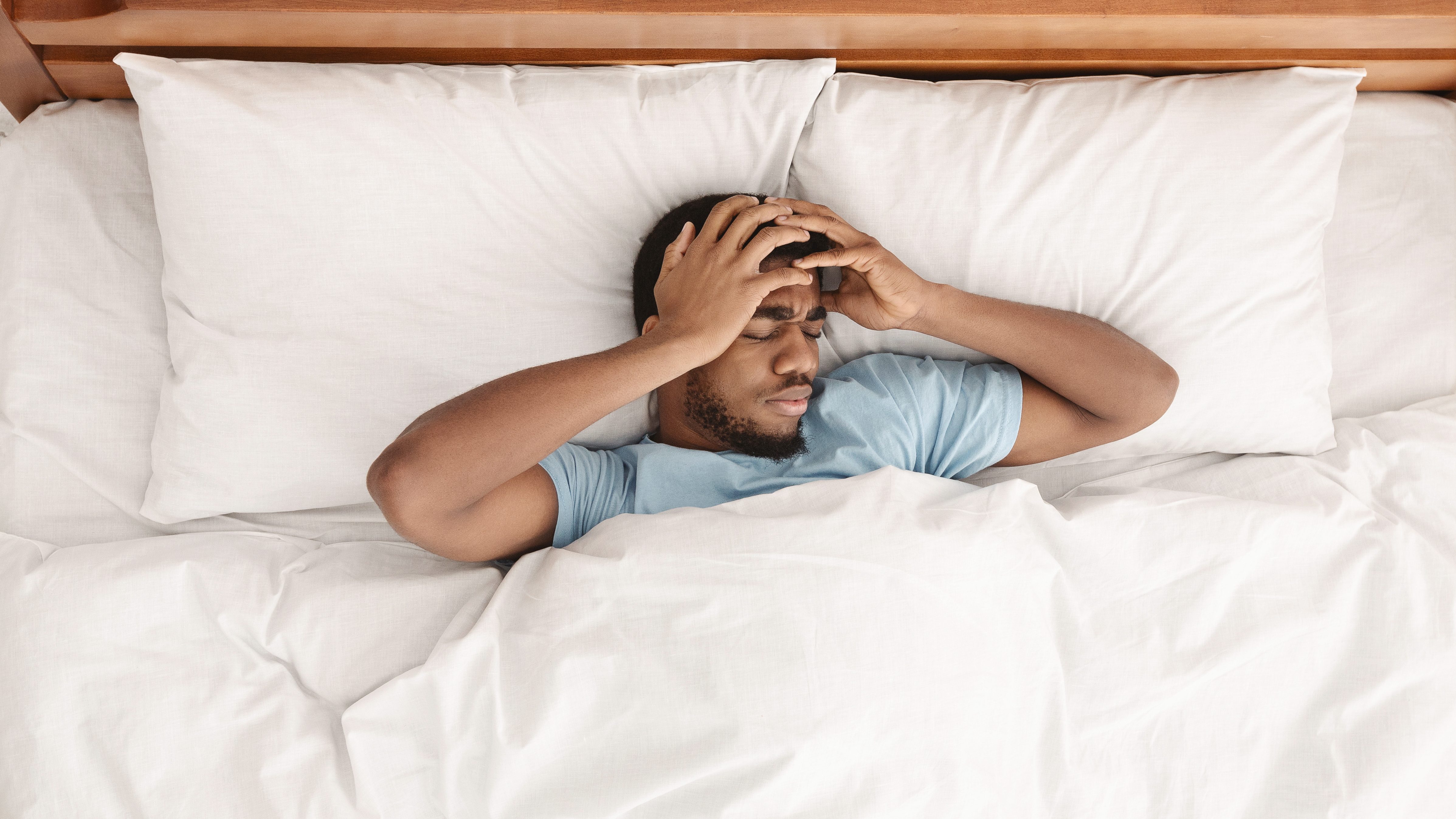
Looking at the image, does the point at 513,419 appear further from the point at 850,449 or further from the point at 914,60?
the point at 914,60

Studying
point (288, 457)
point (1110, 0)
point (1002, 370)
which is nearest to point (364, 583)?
point (288, 457)

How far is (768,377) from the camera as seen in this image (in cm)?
151

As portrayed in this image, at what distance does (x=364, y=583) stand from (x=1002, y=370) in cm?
117

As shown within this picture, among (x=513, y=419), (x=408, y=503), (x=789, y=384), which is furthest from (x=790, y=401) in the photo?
(x=408, y=503)

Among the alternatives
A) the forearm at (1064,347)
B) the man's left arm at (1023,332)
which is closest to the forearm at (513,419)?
the man's left arm at (1023,332)

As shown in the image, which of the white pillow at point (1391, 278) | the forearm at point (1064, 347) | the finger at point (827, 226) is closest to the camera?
the finger at point (827, 226)

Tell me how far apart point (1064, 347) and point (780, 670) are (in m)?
0.79

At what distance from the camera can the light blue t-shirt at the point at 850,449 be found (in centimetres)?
155

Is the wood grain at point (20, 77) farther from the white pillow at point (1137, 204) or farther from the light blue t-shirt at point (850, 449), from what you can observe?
the white pillow at point (1137, 204)

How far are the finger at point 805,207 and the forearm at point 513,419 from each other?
0.32m

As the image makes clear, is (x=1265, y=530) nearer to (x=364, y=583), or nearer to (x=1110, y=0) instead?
(x=1110, y=0)

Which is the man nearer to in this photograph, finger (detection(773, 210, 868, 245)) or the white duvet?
finger (detection(773, 210, 868, 245))

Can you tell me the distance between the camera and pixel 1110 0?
1.65m

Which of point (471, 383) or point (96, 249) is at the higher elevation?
point (96, 249)
